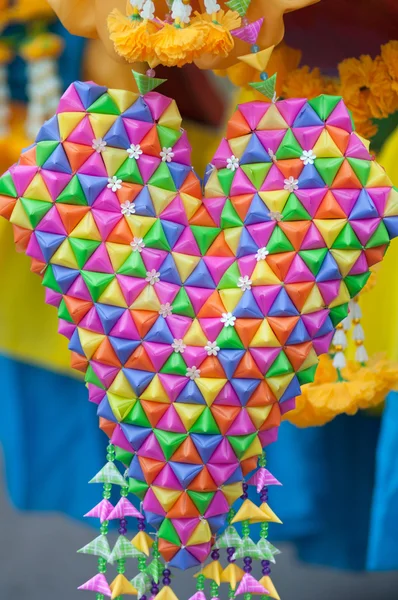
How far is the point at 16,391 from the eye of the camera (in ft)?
5.53

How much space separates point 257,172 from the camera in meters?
0.92

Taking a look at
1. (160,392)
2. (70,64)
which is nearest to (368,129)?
(160,392)

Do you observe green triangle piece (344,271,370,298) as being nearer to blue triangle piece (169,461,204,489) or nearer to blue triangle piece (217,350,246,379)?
blue triangle piece (217,350,246,379)

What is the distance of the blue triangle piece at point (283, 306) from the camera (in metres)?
0.90

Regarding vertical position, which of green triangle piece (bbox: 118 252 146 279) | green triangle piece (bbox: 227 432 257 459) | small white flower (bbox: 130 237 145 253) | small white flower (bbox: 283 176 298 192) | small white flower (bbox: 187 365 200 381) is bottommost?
green triangle piece (bbox: 227 432 257 459)

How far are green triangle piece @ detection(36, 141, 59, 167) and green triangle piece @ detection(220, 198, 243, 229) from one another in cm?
18

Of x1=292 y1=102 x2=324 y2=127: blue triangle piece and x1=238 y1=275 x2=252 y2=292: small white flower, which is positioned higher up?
x1=292 y1=102 x2=324 y2=127: blue triangle piece

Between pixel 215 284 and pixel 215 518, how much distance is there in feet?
0.79

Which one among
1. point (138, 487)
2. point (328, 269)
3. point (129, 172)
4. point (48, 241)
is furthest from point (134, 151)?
point (138, 487)

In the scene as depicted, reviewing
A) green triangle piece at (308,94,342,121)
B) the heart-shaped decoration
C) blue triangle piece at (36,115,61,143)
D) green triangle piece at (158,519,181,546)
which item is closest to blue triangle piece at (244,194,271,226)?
Answer: the heart-shaped decoration

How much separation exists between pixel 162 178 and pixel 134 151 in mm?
38

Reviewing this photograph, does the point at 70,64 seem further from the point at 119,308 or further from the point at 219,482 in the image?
the point at 219,482

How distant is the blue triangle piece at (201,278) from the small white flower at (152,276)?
3cm

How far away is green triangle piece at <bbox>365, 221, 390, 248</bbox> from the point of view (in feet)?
2.99
